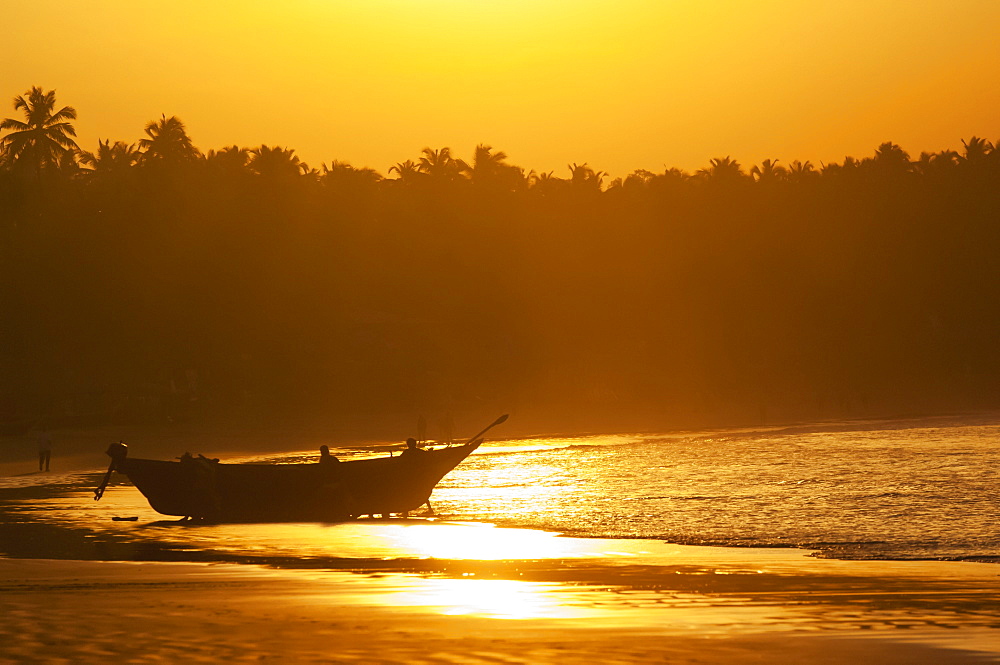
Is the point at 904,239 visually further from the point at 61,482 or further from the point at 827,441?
the point at 61,482

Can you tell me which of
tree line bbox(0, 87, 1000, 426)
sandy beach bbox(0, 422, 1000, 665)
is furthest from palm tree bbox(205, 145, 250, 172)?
sandy beach bbox(0, 422, 1000, 665)

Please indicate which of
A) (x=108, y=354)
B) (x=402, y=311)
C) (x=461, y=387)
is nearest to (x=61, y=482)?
(x=108, y=354)

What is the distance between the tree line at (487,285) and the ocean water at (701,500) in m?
23.6

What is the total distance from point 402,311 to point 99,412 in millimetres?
20695

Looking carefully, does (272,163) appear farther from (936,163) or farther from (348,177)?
(936,163)

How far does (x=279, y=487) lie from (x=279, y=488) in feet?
0.06

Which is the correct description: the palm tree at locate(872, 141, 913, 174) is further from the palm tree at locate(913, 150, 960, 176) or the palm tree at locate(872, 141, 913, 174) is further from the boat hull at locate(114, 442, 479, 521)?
the boat hull at locate(114, 442, 479, 521)

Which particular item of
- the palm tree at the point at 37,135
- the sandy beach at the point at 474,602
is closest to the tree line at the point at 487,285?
the palm tree at the point at 37,135

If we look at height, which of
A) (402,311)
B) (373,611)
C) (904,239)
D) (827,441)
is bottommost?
(373,611)

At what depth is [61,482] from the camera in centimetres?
3350

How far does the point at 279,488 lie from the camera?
74.7 feet

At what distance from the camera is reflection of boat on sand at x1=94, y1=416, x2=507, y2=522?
2264cm

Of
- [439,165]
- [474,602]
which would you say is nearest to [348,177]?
[439,165]

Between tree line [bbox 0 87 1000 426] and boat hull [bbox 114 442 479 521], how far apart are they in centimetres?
3782
